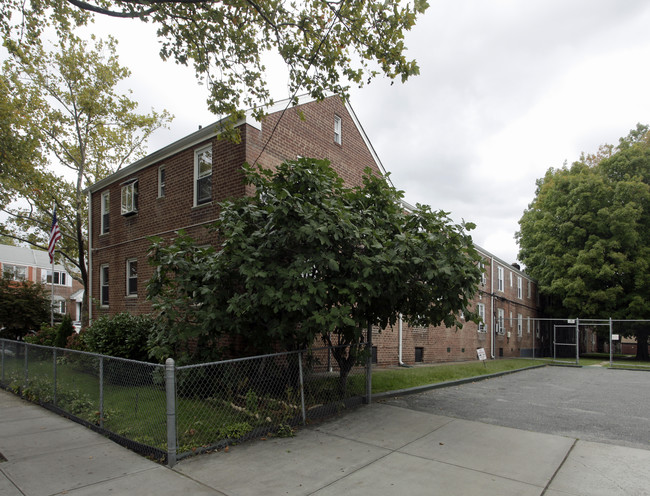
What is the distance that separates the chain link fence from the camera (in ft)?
17.8

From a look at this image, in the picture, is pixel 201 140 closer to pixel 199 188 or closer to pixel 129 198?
pixel 199 188

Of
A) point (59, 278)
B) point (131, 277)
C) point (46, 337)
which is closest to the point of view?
point (46, 337)

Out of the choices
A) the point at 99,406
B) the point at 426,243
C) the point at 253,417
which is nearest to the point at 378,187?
the point at 426,243

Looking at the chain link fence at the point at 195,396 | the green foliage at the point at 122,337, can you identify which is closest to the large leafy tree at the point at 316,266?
the chain link fence at the point at 195,396

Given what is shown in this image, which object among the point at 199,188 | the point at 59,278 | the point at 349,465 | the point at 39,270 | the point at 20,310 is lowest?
the point at 349,465

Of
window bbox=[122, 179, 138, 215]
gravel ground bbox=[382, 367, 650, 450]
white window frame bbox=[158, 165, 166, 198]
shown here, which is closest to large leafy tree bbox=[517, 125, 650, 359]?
gravel ground bbox=[382, 367, 650, 450]

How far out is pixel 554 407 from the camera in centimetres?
861

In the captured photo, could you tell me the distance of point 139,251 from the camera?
45.8 feet

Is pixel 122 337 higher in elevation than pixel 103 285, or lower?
lower

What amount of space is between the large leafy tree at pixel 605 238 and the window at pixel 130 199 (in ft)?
82.9

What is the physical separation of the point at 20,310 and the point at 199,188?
10.8 meters

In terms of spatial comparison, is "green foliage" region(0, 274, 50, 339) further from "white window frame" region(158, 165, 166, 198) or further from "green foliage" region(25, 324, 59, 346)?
"white window frame" region(158, 165, 166, 198)

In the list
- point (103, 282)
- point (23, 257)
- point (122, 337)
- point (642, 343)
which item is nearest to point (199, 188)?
point (122, 337)

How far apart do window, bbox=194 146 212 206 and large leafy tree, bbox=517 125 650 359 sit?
24.1 metres
